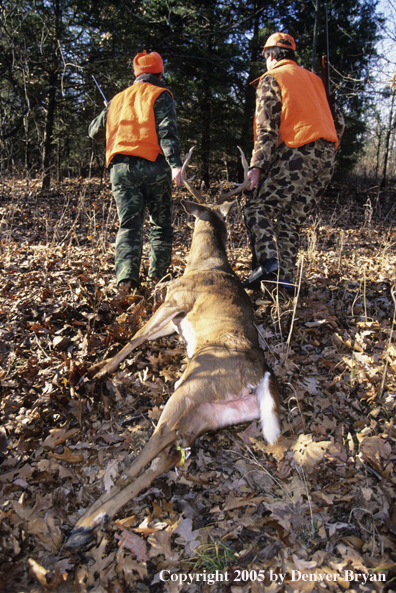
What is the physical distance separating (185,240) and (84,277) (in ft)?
10.5

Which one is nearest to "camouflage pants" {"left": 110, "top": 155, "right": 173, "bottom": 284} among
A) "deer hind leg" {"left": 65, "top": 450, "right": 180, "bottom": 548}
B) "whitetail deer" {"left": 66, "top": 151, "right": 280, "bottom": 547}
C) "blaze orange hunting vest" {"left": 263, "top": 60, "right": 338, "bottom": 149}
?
"whitetail deer" {"left": 66, "top": 151, "right": 280, "bottom": 547}

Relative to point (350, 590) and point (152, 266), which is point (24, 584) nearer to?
point (350, 590)

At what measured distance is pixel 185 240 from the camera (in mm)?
7699

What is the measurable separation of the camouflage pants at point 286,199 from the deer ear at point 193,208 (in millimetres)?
595

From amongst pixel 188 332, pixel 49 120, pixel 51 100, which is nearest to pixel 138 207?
pixel 188 332

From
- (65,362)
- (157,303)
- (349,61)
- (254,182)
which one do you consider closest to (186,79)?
(349,61)

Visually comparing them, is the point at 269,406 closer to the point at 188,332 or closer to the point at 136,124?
the point at 188,332

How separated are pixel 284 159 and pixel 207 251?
5.09 feet

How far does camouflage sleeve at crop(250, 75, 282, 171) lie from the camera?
4461 mm

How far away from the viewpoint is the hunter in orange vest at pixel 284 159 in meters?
4.47

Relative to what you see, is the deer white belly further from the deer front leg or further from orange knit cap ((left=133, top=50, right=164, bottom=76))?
orange knit cap ((left=133, top=50, right=164, bottom=76))

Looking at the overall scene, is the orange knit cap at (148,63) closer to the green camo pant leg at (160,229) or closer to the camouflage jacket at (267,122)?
the green camo pant leg at (160,229)

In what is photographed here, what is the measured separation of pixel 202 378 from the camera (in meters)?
2.93

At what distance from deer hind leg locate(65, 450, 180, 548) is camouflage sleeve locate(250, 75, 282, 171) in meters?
3.48
